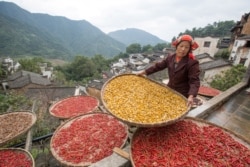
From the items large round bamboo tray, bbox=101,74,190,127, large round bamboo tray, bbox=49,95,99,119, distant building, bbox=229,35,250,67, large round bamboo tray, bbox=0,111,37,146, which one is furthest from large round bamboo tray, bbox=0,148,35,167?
→ distant building, bbox=229,35,250,67

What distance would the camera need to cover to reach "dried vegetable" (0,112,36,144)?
11.3 feet

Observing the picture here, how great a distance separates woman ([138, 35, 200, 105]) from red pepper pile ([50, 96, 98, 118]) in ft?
7.27

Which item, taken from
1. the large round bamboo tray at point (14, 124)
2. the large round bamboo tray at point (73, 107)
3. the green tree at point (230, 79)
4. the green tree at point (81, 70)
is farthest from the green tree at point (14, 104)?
the green tree at point (81, 70)

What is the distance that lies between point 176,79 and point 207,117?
3.94 ft

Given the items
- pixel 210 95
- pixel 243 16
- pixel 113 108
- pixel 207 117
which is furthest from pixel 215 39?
pixel 113 108

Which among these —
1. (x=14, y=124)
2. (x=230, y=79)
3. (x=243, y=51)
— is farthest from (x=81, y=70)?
(x=14, y=124)

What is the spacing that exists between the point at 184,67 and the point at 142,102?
0.94 m

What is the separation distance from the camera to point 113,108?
216 centimetres

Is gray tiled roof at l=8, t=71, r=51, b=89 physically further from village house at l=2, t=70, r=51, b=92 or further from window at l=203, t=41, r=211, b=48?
window at l=203, t=41, r=211, b=48

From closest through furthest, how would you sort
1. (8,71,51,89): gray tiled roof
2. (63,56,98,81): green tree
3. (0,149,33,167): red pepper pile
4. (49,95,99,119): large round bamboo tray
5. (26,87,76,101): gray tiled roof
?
(0,149,33,167): red pepper pile
(49,95,99,119): large round bamboo tray
(26,87,76,101): gray tiled roof
(8,71,51,89): gray tiled roof
(63,56,98,81): green tree

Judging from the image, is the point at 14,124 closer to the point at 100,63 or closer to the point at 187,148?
the point at 187,148

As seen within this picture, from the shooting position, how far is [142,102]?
2.33 metres

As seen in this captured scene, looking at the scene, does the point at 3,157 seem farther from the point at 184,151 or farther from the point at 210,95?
the point at 210,95

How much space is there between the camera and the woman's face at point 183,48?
→ 2.54m
